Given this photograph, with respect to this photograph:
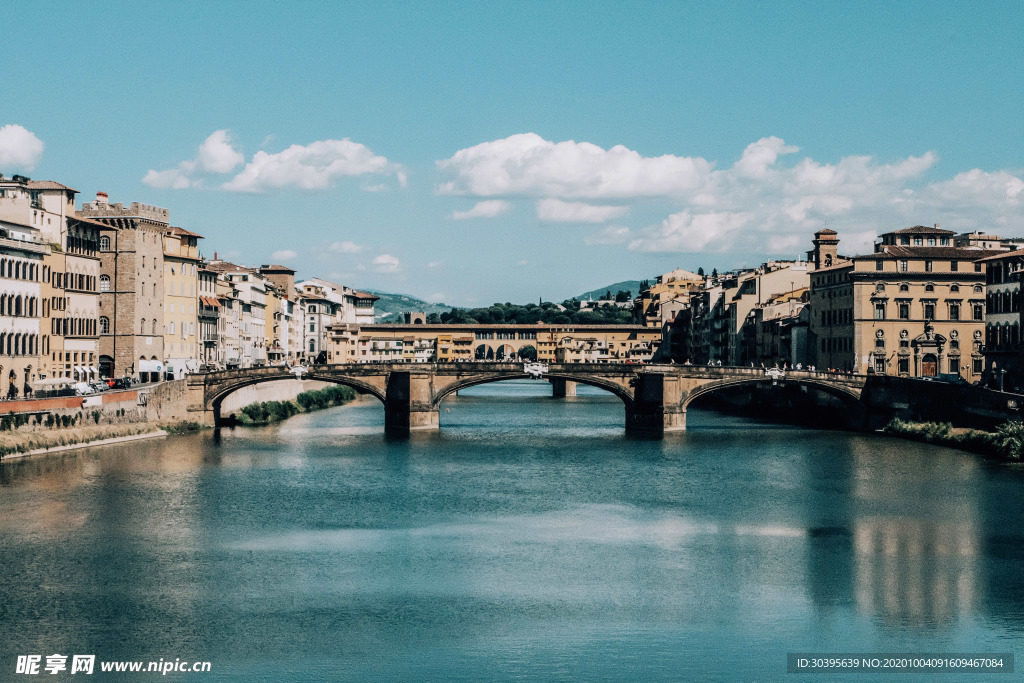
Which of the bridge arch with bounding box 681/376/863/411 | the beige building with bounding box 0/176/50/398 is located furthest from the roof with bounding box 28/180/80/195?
the bridge arch with bounding box 681/376/863/411

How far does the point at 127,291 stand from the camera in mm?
99562

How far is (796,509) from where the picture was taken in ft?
191

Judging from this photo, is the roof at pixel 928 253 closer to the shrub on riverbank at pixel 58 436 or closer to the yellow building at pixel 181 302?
the yellow building at pixel 181 302

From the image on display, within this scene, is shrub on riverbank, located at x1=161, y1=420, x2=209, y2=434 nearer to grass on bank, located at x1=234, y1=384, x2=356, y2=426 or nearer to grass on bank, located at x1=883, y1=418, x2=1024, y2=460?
grass on bank, located at x1=234, y1=384, x2=356, y2=426

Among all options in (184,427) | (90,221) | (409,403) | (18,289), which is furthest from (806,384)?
(18,289)

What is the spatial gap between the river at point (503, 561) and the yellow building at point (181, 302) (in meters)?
29.3

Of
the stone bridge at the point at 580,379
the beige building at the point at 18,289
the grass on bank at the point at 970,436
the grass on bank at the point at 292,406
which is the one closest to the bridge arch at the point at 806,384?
the stone bridge at the point at 580,379

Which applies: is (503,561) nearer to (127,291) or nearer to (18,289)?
(18,289)

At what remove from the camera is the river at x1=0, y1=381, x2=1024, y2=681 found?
36.4m

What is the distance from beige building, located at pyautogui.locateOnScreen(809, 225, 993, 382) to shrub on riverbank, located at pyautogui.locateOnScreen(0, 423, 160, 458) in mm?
53798

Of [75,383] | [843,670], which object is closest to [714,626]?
[843,670]

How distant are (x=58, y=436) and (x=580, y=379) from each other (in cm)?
3653

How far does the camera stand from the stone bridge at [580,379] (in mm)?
95438

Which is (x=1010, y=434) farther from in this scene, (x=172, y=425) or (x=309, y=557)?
(x=172, y=425)
